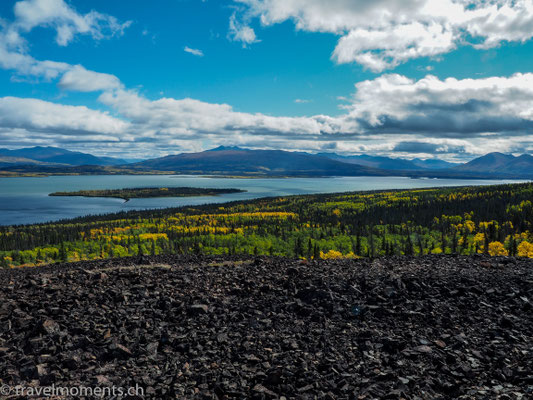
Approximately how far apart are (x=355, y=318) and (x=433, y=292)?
5.78 metres

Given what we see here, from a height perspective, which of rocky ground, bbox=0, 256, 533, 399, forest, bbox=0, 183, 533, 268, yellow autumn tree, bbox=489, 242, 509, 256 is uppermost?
rocky ground, bbox=0, 256, 533, 399

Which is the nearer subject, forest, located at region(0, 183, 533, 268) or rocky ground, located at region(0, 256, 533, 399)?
rocky ground, located at region(0, 256, 533, 399)

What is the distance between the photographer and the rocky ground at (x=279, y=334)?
1165 cm

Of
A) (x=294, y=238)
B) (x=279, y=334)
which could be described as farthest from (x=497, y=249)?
(x=279, y=334)

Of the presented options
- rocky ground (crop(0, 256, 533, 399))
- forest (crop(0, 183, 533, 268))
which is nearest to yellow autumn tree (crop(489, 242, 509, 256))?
forest (crop(0, 183, 533, 268))

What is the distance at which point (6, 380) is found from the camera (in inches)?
484

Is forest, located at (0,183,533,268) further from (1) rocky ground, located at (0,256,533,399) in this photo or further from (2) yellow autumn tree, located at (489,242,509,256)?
(1) rocky ground, located at (0,256,533,399)

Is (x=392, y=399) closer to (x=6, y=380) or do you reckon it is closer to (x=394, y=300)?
(x=394, y=300)

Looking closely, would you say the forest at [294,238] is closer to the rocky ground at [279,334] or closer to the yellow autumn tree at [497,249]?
the yellow autumn tree at [497,249]

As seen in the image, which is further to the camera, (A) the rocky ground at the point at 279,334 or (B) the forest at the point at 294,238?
(B) the forest at the point at 294,238

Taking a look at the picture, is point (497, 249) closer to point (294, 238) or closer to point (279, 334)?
point (294, 238)

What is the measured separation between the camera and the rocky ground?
1165 centimetres

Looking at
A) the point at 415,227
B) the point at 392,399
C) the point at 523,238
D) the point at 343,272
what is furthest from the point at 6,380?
the point at 415,227

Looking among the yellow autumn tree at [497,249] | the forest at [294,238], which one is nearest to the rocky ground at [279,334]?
the forest at [294,238]
